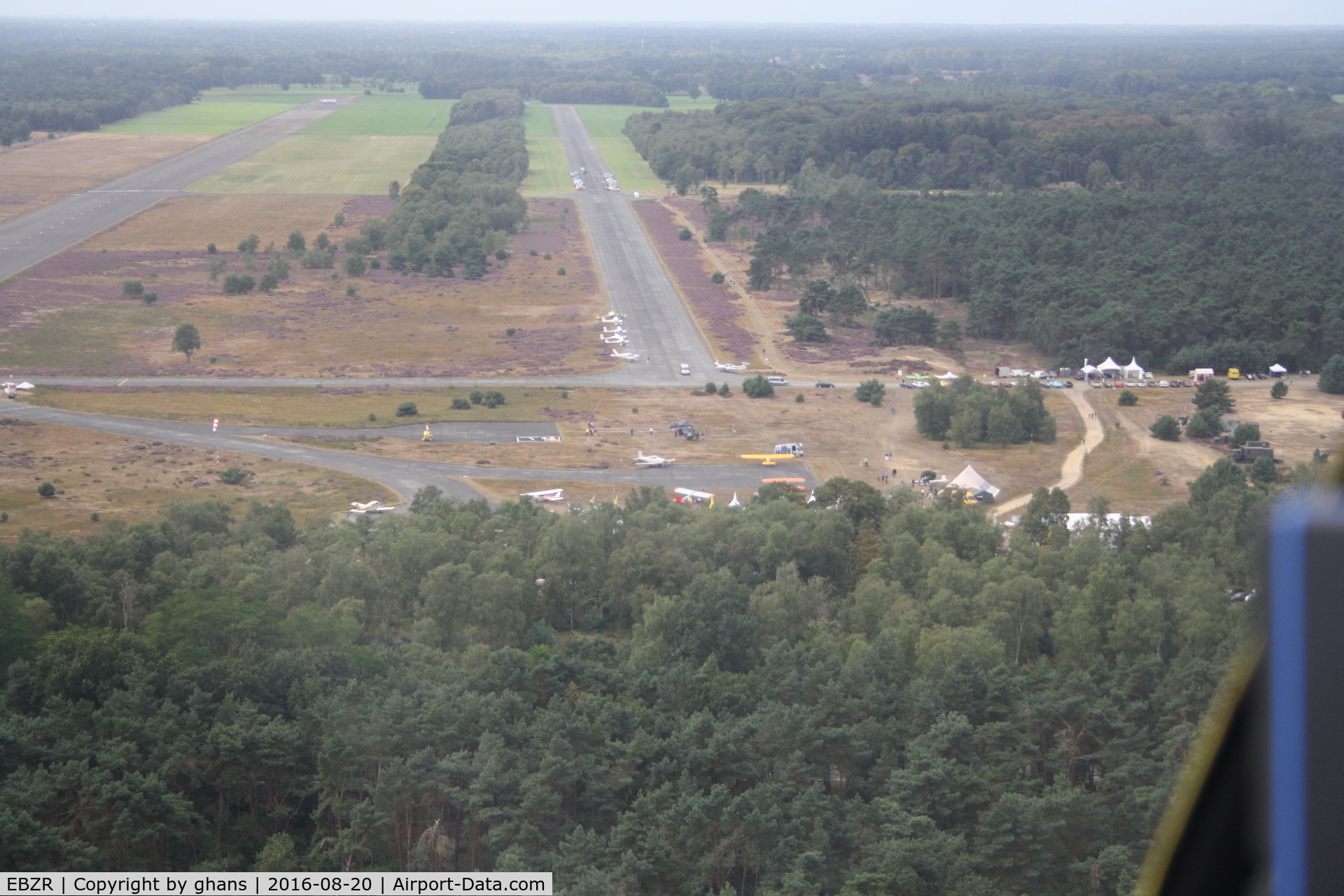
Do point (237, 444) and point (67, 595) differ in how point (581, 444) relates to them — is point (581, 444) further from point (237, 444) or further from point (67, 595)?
point (67, 595)

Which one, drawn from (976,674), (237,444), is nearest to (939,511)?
(976,674)

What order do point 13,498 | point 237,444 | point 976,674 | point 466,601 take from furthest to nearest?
1. point 237,444
2. point 13,498
3. point 466,601
4. point 976,674

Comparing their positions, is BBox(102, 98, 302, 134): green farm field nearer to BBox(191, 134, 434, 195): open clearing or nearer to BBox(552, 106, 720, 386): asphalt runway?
BBox(191, 134, 434, 195): open clearing

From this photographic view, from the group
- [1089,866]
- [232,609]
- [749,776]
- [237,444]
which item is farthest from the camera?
[237,444]

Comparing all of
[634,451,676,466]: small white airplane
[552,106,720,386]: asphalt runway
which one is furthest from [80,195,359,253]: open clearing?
[634,451,676,466]: small white airplane

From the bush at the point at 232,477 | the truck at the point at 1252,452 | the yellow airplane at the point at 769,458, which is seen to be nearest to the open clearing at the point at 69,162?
the bush at the point at 232,477

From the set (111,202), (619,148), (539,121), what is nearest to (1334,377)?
(111,202)

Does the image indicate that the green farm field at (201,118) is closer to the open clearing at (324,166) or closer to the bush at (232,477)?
the open clearing at (324,166)
